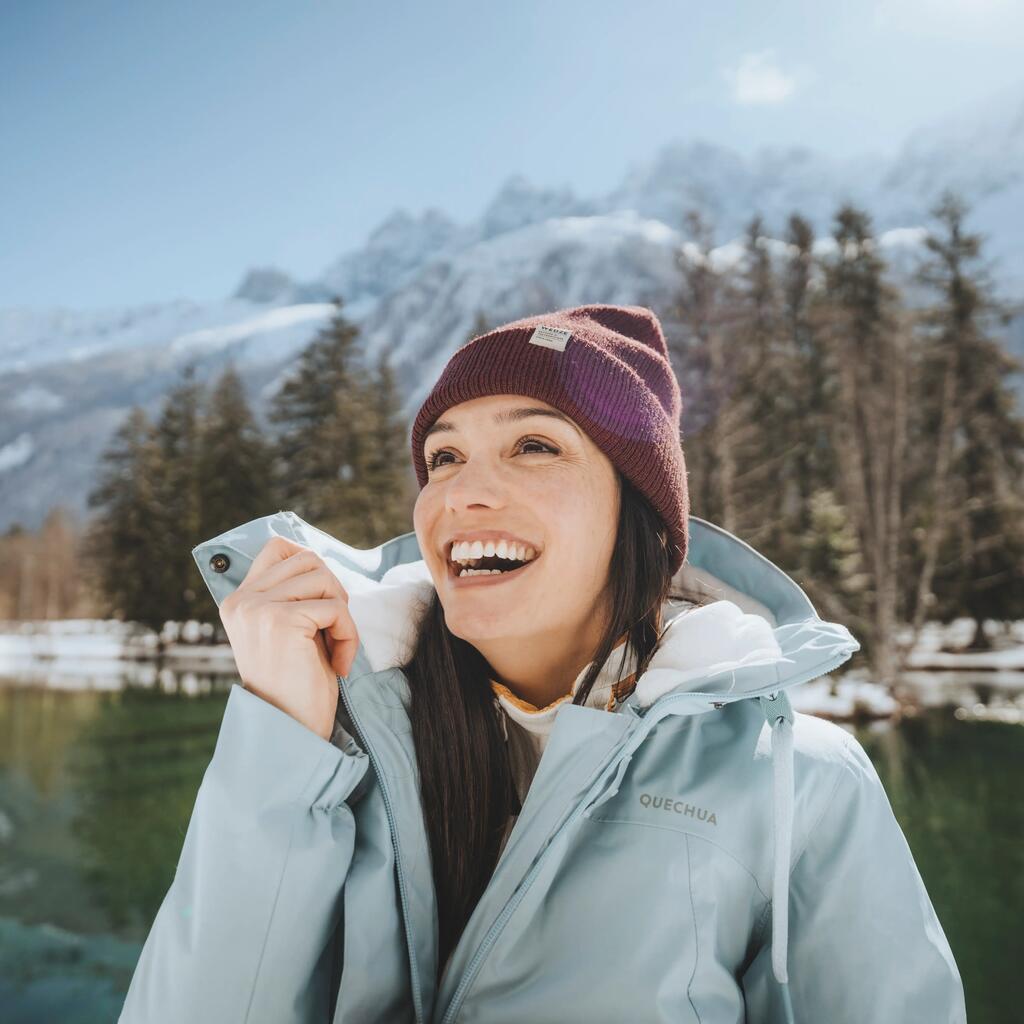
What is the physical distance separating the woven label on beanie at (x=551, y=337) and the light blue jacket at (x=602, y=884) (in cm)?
70

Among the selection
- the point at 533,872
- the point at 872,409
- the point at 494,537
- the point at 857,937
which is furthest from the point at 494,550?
the point at 872,409

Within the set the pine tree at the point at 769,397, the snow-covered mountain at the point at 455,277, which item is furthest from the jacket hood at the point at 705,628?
the snow-covered mountain at the point at 455,277

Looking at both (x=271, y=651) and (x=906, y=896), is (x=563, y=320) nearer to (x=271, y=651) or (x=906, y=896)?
(x=271, y=651)

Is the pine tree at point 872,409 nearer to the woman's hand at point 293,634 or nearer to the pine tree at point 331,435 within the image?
the pine tree at point 331,435

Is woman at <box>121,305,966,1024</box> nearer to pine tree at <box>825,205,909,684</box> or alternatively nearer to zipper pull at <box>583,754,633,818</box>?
zipper pull at <box>583,754,633,818</box>

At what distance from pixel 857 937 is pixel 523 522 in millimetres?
916

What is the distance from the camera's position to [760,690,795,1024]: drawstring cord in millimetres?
1265

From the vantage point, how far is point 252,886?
1.25 meters

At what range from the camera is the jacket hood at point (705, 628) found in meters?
1.34

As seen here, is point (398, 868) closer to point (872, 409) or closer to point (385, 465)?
point (872, 409)

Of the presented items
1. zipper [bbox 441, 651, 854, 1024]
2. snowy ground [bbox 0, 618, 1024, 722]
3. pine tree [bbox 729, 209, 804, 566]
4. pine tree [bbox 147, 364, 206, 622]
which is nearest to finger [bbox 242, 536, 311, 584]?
zipper [bbox 441, 651, 854, 1024]

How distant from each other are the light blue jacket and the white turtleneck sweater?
238 mm

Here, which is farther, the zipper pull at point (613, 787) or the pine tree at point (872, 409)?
the pine tree at point (872, 409)

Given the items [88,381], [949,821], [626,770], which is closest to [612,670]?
[626,770]
